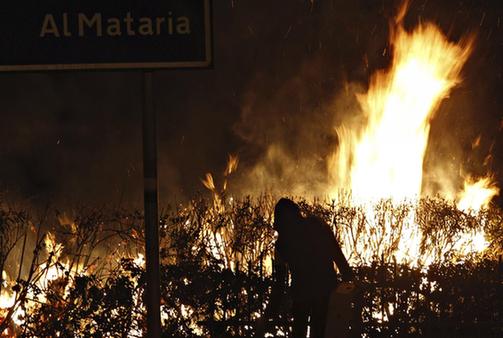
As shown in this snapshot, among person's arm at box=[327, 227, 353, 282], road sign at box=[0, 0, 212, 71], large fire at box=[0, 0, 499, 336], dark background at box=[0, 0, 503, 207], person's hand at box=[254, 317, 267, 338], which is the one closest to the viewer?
road sign at box=[0, 0, 212, 71]

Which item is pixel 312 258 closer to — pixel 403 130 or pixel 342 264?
pixel 342 264

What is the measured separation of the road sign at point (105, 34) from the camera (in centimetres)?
383

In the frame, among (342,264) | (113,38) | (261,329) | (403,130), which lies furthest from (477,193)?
(113,38)

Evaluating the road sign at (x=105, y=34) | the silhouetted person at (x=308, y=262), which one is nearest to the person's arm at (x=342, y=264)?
the silhouetted person at (x=308, y=262)

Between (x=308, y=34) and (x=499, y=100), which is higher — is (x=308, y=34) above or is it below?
above

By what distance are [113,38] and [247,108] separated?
14607 millimetres

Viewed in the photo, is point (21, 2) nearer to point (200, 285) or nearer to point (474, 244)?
point (200, 285)

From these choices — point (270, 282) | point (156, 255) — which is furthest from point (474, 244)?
point (156, 255)

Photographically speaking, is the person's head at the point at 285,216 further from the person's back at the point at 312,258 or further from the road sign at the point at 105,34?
the road sign at the point at 105,34

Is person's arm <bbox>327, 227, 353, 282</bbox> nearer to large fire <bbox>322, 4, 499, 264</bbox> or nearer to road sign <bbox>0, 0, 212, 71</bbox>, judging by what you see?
road sign <bbox>0, 0, 212, 71</bbox>

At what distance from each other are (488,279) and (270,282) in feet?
6.02

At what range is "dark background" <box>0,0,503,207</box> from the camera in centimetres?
1695

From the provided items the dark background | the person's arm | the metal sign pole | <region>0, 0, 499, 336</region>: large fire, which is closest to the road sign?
the metal sign pole

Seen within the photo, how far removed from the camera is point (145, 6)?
3.84 meters
